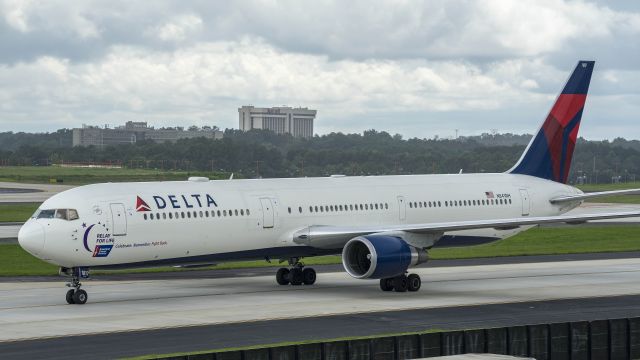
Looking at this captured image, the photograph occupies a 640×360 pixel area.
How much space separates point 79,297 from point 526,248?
34.6m

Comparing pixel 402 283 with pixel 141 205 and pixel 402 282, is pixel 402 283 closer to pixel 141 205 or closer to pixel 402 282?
pixel 402 282

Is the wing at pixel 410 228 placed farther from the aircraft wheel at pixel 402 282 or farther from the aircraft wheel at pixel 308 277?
the aircraft wheel at pixel 308 277

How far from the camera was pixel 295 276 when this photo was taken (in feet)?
156

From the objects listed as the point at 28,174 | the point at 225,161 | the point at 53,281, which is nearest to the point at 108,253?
the point at 53,281

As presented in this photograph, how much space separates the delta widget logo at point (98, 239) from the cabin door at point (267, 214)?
683cm

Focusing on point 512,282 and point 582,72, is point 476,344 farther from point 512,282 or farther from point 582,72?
point 582,72

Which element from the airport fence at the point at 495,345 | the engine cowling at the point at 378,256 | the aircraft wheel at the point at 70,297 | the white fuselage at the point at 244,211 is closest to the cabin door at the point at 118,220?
the white fuselage at the point at 244,211

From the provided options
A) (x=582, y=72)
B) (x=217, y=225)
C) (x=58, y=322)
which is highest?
(x=582, y=72)

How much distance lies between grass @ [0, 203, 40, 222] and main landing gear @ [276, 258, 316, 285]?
46800mm

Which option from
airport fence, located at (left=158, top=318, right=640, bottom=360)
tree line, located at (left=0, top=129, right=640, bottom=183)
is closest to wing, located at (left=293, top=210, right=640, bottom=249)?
airport fence, located at (left=158, top=318, right=640, bottom=360)

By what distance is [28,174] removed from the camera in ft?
558

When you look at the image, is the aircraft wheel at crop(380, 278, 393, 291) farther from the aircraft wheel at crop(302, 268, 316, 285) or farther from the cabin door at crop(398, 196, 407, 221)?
the cabin door at crop(398, 196, 407, 221)

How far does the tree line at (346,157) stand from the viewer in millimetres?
130375

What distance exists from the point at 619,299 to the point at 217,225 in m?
15.6
